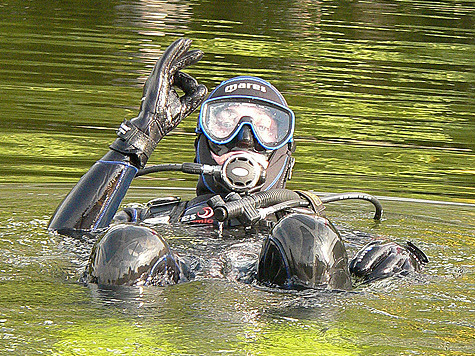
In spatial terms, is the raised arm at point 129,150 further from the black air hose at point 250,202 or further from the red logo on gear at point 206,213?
the black air hose at point 250,202

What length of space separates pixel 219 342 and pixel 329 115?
7306mm

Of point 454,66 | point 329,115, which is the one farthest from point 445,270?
point 454,66

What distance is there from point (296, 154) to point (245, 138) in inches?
147

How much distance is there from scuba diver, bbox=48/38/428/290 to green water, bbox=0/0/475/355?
0.12 metres

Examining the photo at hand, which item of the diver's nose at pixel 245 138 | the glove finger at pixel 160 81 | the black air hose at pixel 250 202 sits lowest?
the black air hose at pixel 250 202

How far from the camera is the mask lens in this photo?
16.3 feet

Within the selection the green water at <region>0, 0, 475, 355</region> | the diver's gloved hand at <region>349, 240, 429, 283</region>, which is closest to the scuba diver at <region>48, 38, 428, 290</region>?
the diver's gloved hand at <region>349, 240, 429, 283</region>

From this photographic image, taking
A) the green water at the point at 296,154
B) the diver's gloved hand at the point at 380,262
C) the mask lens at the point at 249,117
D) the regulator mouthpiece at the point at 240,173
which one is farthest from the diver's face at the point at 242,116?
the diver's gloved hand at the point at 380,262

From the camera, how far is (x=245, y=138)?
15.9 feet

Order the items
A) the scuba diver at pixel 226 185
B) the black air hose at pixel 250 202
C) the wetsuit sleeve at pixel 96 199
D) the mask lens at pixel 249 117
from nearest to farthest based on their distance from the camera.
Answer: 1. the scuba diver at pixel 226 185
2. the black air hose at pixel 250 202
3. the wetsuit sleeve at pixel 96 199
4. the mask lens at pixel 249 117

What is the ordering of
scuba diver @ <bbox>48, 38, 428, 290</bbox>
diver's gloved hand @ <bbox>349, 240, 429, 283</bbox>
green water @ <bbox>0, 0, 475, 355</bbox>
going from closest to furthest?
green water @ <bbox>0, 0, 475, 355</bbox> < scuba diver @ <bbox>48, 38, 428, 290</bbox> < diver's gloved hand @ <bbox>349, 240, 429, 283</bbox>

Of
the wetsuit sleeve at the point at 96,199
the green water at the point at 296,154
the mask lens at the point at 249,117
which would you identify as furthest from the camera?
the mask lens at the point at 249,117

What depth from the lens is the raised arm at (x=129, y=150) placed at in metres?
4.88

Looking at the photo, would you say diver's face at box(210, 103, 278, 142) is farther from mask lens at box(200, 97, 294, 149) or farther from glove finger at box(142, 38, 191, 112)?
glove finger at box(142, 38, 191, 112)
